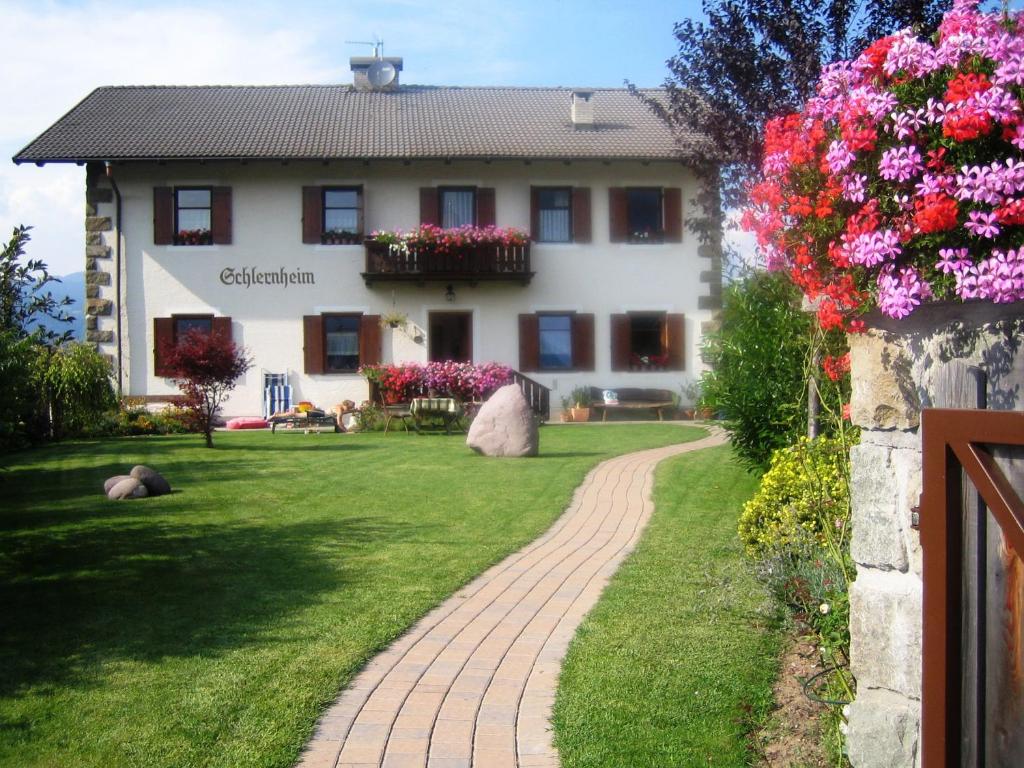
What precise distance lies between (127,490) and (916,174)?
9219 mm

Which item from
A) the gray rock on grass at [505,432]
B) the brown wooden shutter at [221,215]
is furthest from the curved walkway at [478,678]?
the brown wooden shutter at [221,215]

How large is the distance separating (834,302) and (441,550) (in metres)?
4.99

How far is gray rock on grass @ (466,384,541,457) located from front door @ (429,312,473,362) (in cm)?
947

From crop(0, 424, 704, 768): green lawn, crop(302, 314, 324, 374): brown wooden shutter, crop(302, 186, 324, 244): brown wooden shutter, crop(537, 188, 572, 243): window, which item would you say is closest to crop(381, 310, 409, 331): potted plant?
crop(302, 314, 324, 374): brown wooden shutter

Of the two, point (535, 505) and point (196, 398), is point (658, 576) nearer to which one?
point (535, 505)

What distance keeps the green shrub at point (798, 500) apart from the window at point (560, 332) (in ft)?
54.9

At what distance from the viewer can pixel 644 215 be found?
80.0 feet

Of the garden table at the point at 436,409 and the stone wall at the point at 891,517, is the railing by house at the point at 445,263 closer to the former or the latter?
the garden table at the point at 436,409

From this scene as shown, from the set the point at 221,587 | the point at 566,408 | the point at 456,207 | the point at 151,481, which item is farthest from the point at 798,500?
the point at 456,207

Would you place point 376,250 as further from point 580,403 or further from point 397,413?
point 580,403

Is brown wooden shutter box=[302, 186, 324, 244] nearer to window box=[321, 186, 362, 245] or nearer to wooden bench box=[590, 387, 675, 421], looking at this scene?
window box=[321, 186, 362, 245]

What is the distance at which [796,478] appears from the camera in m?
6.60

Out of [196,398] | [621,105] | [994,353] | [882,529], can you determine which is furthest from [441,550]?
[621,105]

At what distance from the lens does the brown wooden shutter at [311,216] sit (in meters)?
23.6
